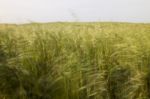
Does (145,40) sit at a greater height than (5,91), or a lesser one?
Answer: greater

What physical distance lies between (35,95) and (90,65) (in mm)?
723

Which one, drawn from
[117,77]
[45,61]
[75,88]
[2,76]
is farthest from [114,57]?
[2,76]

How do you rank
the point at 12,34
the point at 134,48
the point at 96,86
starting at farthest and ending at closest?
1. the point at 12,34
2. the point at 134,48
3. the point at 96,86

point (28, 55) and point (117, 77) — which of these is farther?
point (28, 55)

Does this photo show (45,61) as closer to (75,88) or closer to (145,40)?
(75,88)

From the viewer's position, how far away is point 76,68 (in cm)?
390

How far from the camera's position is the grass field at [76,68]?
3.80 meters

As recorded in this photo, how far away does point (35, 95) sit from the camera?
12.8 feet

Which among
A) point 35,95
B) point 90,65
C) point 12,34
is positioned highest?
point 12,34

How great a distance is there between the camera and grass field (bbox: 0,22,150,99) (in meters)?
3.80

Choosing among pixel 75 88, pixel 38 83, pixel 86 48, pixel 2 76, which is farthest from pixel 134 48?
pixel 2 76

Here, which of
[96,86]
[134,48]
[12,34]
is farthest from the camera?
[12,34]

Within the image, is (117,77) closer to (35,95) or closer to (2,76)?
(35,95)

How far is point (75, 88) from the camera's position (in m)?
3.86
